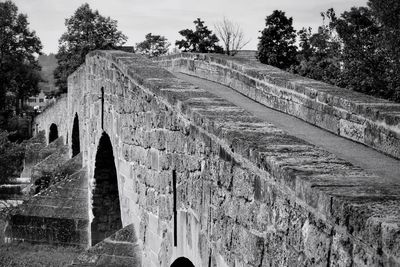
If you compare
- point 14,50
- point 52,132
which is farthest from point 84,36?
point 52,132

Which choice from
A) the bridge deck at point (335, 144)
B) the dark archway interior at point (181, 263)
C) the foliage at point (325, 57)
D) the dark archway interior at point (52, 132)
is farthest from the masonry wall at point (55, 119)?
the dark archway interior at point (181, 263)

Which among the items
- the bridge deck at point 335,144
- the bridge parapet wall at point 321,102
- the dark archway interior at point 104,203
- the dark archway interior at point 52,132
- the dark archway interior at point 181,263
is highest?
the bridge parapet wall at point 321,102

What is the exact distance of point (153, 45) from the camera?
174 ft

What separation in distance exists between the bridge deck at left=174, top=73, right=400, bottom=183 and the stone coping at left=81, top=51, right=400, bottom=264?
0.89 meters

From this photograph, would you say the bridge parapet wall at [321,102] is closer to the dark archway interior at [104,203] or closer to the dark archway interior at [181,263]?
the dark archway interior at [181,263]

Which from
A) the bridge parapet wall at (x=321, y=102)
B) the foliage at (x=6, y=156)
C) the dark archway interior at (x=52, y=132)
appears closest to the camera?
the bridge parapet wall at (x=321, y=102)

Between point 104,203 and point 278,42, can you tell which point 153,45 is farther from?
point 104,203

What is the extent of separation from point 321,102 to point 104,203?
6.30 meters

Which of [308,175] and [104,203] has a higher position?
[308,175]

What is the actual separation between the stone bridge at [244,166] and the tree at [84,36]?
35.0 meters

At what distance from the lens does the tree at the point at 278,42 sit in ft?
114

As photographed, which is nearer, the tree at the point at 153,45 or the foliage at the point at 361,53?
the foliage at the point at 361,53

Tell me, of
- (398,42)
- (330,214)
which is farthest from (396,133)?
(398,42)

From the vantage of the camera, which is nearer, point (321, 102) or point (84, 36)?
point (321, 102)
